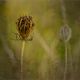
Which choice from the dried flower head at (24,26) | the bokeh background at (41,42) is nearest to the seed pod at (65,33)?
the bokeh background at (41,42)

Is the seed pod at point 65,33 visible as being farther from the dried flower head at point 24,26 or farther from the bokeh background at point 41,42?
the dried flower head at point 24,26

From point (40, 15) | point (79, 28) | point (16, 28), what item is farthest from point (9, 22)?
point (79, 28)

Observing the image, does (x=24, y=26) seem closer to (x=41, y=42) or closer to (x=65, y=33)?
(x=41, y=42)

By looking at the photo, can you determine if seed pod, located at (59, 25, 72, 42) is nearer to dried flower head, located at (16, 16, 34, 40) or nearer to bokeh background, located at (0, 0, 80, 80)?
bokeh background, located at (0, 0, 80, 80)

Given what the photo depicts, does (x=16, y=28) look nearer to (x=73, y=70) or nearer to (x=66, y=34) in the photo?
(x=66, y=34)

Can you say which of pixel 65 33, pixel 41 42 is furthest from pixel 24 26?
pixel 65 33

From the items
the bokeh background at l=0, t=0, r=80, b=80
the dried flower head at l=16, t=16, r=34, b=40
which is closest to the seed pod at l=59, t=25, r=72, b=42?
the bokeh background at l=0, t=0, r=80, b=80
